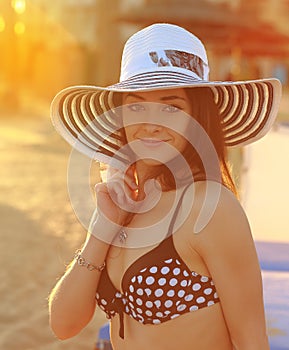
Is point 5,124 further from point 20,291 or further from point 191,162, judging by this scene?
point 191,162

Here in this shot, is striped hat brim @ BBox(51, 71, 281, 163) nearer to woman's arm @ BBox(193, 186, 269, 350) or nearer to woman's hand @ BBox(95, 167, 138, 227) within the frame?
woman's hand @ BBox(95, 167, 138, 227)

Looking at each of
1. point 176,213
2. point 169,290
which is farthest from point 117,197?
point 169,290

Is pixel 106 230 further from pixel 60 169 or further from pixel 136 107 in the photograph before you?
pixel 60 169

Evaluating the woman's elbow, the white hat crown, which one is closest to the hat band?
the white hat crown

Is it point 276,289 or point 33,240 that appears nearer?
point 276,289

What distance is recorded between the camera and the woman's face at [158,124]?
5.42 feet

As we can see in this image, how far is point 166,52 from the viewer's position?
1.73 m

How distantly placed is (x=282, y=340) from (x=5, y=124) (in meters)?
12.9

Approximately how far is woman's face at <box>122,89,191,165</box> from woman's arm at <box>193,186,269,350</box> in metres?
0.17

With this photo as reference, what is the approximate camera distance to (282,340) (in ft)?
8.58

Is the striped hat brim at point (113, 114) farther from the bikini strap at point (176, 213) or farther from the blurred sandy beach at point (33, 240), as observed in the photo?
the blurred sandy beach at point (33, 240)

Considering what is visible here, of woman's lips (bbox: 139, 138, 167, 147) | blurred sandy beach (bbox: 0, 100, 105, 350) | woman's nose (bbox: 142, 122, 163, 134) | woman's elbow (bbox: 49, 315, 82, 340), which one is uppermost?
woman's nose (bbox: 142, 122, 163, 134)

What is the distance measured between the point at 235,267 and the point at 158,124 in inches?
14.8

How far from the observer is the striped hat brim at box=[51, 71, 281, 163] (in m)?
1.88
